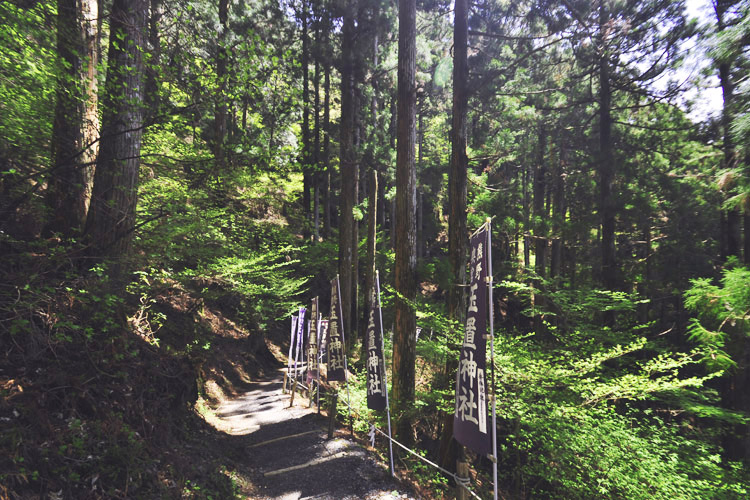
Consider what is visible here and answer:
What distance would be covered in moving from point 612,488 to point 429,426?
15.5 feet

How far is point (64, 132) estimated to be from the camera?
4148 millimetres

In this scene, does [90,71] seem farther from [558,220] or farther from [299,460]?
[558,220]

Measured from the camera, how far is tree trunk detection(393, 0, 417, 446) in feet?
20.9

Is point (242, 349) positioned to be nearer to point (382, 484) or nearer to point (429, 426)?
point (429, 426)

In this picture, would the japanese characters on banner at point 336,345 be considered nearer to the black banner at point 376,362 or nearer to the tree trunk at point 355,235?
the black banner at point 376,362

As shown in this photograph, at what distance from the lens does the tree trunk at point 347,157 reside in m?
10.8

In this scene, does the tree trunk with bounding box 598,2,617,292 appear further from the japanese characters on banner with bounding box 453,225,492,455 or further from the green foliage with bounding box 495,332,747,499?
the japanese characters on banner with bounding box 453,225,492,455

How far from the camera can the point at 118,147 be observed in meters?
4.64

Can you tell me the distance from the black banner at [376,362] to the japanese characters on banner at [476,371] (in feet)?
6.69

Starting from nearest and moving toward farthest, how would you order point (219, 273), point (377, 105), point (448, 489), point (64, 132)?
point (64, 132) → point (448, 489) → point (219, 273) → point (377, 105)

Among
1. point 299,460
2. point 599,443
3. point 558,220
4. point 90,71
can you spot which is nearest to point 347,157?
point 90,71

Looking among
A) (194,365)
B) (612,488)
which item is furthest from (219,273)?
(612,488)

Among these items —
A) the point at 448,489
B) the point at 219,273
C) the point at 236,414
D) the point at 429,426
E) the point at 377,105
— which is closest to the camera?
the point at 448,489

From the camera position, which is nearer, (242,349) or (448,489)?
(448,489)
